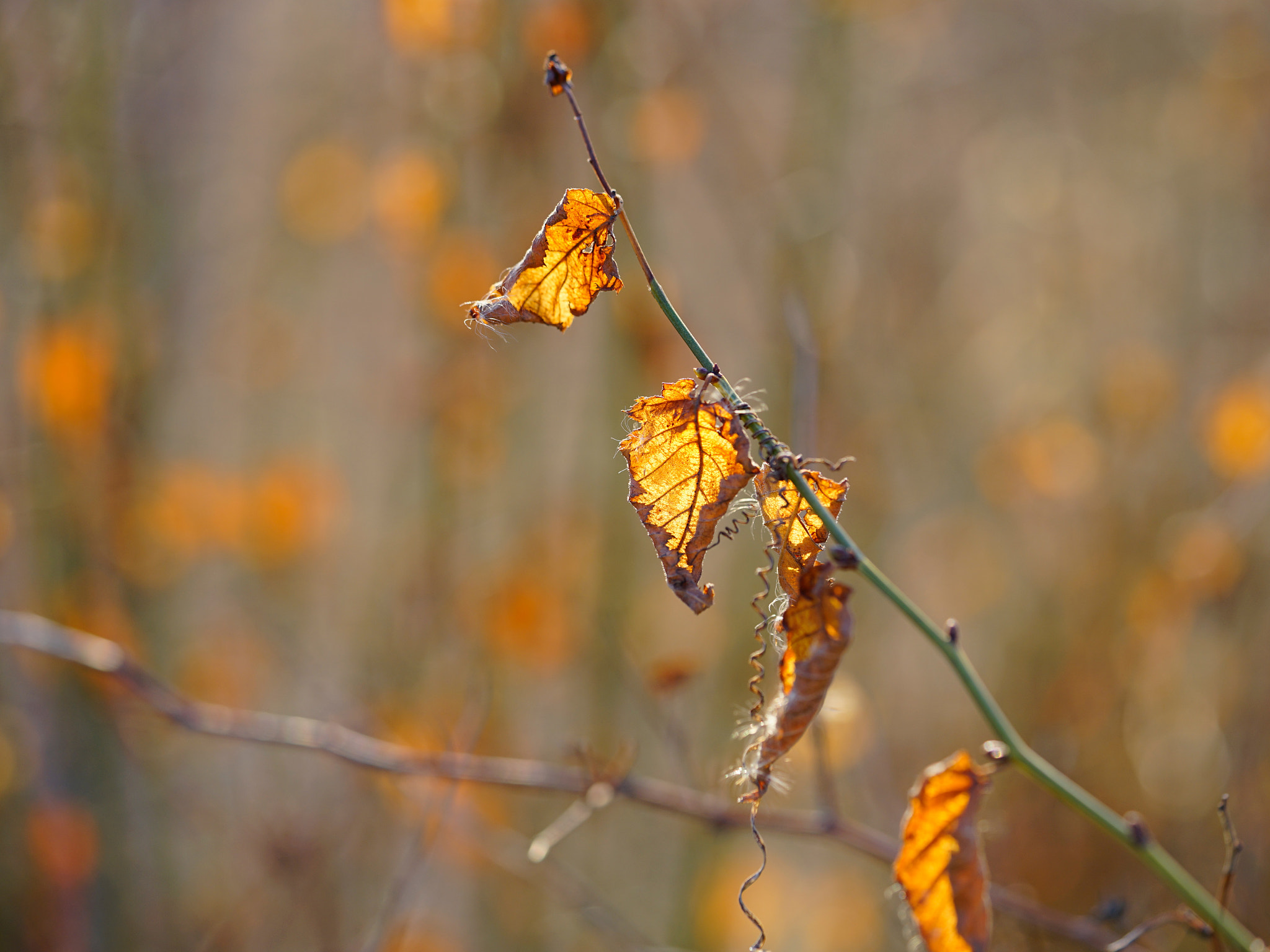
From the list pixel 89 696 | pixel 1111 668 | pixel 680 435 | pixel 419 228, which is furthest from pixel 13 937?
pixel 1111 668

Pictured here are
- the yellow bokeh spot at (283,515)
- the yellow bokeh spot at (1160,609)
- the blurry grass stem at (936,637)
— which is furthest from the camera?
the yellow bokeh spot at (283,515)

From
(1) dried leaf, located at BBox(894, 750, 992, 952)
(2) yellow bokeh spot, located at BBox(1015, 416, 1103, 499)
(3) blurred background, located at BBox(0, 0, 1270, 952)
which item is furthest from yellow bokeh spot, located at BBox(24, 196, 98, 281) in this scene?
(2) yellow bokeh spot, located at BBox(1015, 416, 1103, 499)

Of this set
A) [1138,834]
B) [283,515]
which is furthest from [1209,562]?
[283,515]

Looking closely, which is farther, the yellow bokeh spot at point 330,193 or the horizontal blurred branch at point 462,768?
the yellow bokeh spot at point 330,193

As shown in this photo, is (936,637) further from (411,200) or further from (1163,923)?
(411,200)

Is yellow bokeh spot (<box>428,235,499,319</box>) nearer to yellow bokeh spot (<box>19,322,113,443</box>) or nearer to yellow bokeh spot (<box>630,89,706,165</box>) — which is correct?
yellow bokeh spot (<box>630,89,706,165</box>)

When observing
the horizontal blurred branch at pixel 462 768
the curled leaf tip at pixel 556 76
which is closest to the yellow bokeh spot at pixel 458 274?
the horizontal blurred branch at pixel 462 768

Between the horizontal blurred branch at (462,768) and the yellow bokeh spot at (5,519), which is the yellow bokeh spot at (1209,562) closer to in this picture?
the horizontal blurred branch at (462,768)

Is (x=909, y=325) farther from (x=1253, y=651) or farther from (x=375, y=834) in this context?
(x=375, y=834)
